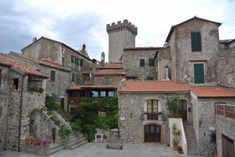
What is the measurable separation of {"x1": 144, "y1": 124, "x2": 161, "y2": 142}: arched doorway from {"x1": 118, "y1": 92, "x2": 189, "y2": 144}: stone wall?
510 millimetres

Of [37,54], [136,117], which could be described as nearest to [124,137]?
[136,117]

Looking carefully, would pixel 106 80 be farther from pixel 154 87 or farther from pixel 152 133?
pixel 152 133

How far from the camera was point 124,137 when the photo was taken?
24.1 metres

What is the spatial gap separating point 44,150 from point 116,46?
36.3m

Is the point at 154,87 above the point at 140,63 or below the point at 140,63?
below

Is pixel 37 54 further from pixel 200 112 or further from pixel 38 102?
pixel 200 112

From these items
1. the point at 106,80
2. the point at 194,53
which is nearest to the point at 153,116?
the point at 194,53

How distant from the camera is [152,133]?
79.7 ft

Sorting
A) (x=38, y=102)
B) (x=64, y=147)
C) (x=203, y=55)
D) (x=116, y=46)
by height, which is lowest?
(x=64, y=147)

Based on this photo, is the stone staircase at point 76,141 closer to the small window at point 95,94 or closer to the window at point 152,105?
the small window at point 95,94

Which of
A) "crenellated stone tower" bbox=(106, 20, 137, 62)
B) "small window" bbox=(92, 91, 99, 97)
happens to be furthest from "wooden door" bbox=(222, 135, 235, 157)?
"crenellated stone tower" bbox=(106, 20, 137, 62)

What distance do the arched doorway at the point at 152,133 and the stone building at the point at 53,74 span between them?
41.3 ft

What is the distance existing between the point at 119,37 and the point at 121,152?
3520 cm

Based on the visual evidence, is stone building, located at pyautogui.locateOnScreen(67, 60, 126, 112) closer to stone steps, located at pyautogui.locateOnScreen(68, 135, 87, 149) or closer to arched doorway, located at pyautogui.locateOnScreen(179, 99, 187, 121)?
stone steps, located at pyautogui.locateOnScreen(68, 135, 87, 149)
